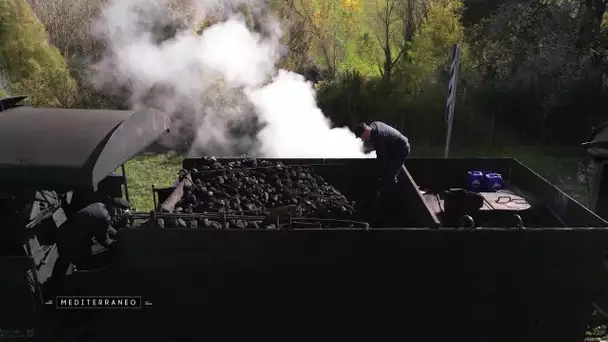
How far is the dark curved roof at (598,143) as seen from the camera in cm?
550

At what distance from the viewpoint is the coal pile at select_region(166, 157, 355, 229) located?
493 cm

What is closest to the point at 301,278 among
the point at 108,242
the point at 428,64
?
the point at 108,242

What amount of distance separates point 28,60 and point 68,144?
33.2 feet

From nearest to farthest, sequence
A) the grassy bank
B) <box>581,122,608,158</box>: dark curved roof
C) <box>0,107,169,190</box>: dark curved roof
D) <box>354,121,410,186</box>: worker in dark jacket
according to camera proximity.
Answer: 1. <box>0,107,169,190</box>: dark curved roof
2. <box>581,122,608,158</box>: dark curved roof
3. <box>354,121,410,186</box>: worker in dark jacket
4. the grassy bank

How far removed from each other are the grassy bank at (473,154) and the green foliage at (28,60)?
3343 mm

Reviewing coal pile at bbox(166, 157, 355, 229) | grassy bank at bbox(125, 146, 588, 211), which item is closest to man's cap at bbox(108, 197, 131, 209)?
coal pile at bbox(166, 157, 355, 229)

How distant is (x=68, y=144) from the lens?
4125mm

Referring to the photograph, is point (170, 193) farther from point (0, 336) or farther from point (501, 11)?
point (501, 11)

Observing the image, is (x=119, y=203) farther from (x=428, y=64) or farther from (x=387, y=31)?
(x=387, y=31)

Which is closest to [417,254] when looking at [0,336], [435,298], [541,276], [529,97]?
[435,298]

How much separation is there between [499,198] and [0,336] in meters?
5.43

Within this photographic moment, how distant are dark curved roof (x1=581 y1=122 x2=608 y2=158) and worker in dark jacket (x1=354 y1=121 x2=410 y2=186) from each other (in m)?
2.20

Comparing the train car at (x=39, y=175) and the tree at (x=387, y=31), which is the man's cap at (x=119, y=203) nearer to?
the train car at (x=39, y=175)

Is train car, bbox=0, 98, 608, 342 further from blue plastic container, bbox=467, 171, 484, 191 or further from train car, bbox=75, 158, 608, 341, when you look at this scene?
blue plastic container, bbox=467, 171, 484, 191
